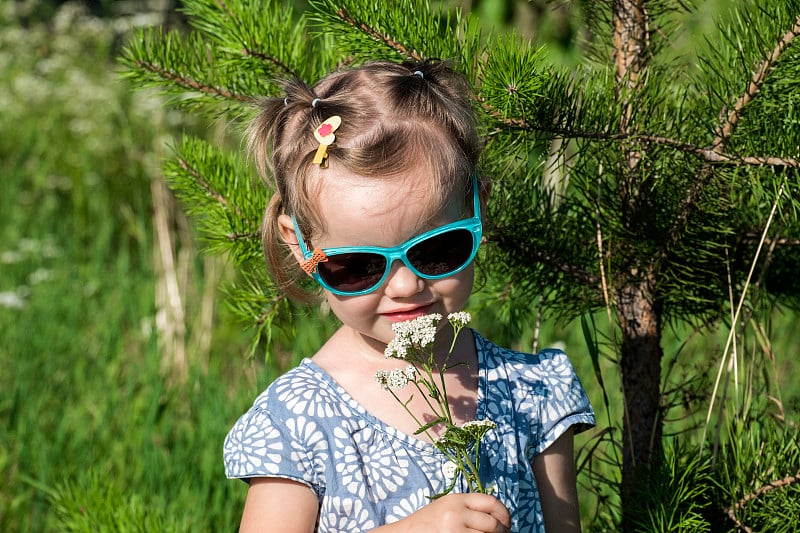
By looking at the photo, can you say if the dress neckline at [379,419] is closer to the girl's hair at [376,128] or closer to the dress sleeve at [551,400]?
the dress sleeve at [551,400]

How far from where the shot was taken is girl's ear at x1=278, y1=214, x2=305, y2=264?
136 centimetres

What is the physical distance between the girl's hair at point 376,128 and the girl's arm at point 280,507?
0.35 metres

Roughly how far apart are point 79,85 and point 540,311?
3.37 meters

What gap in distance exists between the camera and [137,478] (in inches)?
86.1

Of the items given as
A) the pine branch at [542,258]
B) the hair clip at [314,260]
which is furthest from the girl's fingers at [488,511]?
the pine branch at [542,258]

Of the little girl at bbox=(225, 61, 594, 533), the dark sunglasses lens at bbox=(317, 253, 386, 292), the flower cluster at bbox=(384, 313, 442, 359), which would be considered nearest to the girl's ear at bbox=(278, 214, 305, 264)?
the little girl at bbox=(225, 61, 594, 533)

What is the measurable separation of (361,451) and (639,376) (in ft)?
1.67

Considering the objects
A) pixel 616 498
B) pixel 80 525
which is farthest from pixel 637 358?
pixel 80 525

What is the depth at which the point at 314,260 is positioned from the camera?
127 centimetres

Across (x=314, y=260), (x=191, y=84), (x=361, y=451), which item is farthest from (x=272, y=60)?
(x=361, y=451)

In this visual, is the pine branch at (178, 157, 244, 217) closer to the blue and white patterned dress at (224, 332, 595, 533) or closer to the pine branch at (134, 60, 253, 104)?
the pine branch at (134, 60, 253, 104)

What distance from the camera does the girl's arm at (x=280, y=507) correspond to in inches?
48.8

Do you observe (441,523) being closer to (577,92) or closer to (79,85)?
(577,92)

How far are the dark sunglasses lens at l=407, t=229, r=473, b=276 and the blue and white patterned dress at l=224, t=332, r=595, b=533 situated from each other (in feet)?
0.76
